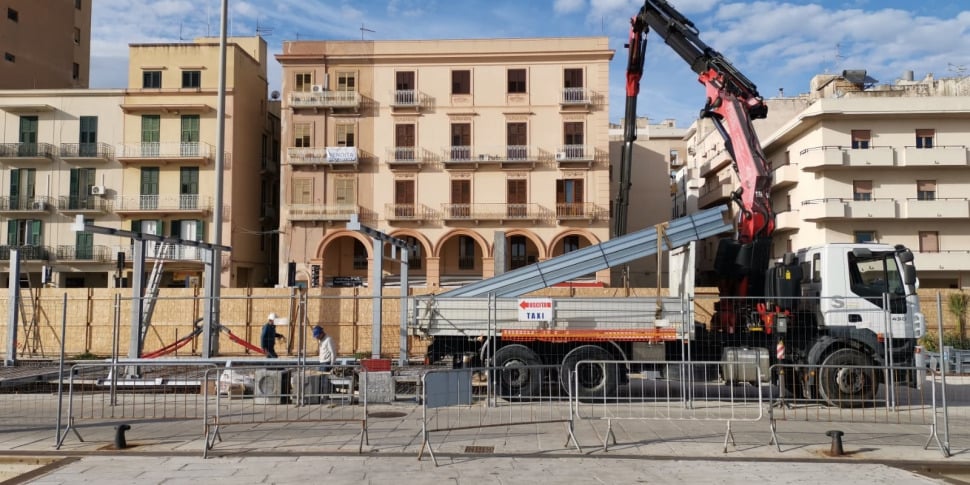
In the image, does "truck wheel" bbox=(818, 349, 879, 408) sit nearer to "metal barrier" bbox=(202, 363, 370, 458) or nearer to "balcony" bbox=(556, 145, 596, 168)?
"metal barrier" bbox=(202, 363, 370, 458)

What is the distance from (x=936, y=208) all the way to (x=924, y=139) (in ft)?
12.1

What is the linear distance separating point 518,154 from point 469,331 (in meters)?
27.5

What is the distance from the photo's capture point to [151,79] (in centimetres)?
4284

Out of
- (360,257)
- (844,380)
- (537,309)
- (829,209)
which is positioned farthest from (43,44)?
(844,380)

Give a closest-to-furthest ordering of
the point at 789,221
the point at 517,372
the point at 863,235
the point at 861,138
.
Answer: the point at 517,372 < the point at 861,138 < the point at 863,235 < the point at 789,221

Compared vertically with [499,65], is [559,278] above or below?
below

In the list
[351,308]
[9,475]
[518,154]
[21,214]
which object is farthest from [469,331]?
[21,214]

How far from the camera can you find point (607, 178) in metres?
42.3

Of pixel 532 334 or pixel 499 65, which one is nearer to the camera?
pixel 532 334

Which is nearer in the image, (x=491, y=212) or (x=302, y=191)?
(x=491, y=212)

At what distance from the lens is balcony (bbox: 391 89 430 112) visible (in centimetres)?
4244

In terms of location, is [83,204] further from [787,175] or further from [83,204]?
[787,175]

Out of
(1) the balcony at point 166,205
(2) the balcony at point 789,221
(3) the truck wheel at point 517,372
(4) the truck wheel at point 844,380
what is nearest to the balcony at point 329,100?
(1) the balcony at point 166,205

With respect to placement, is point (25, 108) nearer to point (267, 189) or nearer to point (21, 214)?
point (21, 214)
